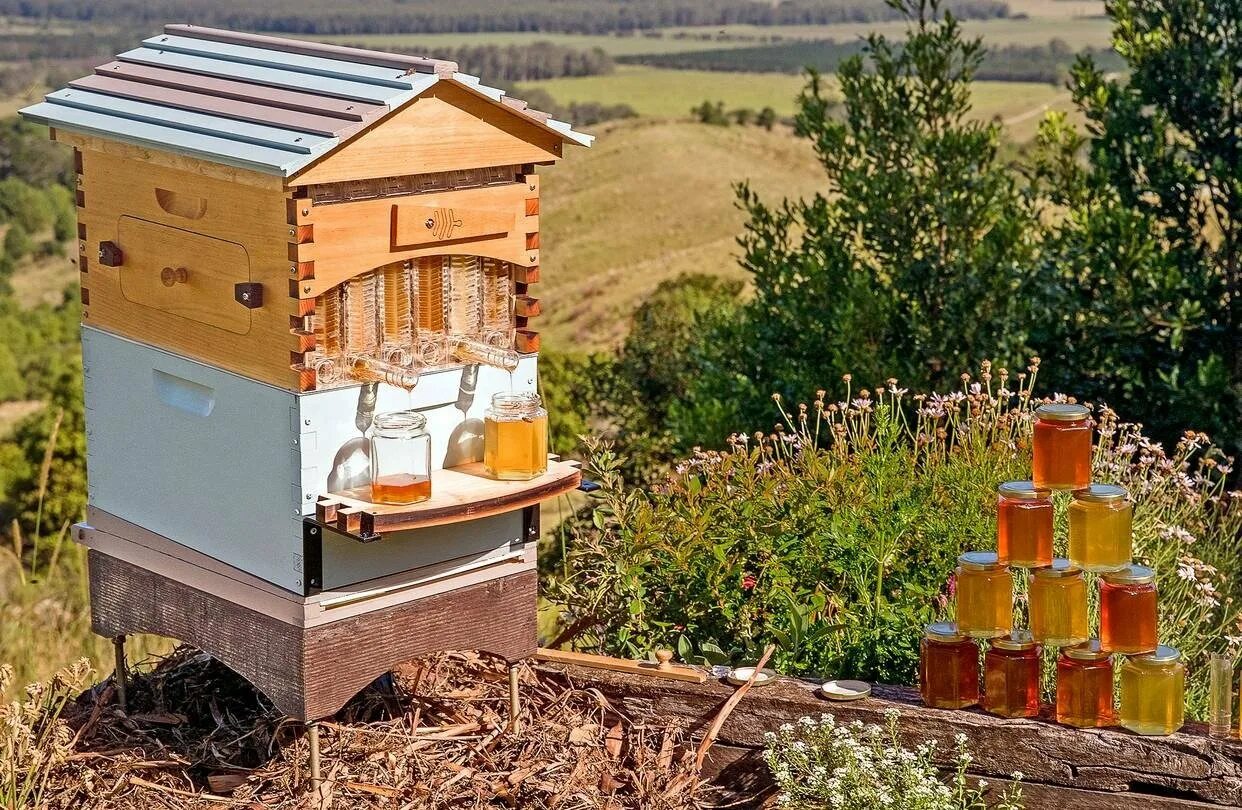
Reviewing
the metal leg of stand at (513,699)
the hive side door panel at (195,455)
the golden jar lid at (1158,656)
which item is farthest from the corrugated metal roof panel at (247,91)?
the golden jar lid at (1158,656)

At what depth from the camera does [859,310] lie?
7285 mm

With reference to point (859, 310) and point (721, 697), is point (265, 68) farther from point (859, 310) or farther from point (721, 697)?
point (859, 310)

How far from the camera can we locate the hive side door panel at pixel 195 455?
332 centimetres

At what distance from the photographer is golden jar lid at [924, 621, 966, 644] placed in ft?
12.4

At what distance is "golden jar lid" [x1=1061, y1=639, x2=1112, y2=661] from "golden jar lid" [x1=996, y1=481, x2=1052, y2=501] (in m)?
0.39

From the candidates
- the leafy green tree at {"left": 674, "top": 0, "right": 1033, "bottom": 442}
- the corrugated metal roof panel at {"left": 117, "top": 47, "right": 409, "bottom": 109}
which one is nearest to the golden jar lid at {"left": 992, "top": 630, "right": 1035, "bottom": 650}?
the corrugated metal roof panel at {"left": 117, "top": 47, "right": 409, "bottom": 109}

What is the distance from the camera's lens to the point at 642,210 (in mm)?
25359

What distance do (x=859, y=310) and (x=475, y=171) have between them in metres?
4.06

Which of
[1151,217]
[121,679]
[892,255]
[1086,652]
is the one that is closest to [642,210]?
[892,255]

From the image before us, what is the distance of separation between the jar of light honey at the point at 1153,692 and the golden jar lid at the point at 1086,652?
0.07 m

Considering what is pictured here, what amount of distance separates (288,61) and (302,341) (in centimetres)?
93

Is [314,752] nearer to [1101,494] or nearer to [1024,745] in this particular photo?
[1024,745]

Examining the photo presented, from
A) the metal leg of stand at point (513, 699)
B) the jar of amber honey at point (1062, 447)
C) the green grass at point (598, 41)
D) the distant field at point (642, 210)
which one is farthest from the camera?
the green grass at point (598, 41)

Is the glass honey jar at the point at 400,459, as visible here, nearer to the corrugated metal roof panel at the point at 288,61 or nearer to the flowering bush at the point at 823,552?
the corrugated metal roof panel at the point at 288,61
